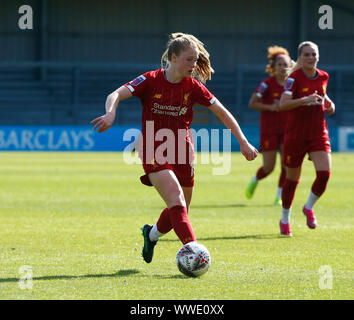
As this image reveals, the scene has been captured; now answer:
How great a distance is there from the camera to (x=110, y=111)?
19.5 ft

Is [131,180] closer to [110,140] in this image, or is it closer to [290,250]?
[290,250]

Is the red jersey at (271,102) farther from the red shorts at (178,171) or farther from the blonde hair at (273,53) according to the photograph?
the red shorts at (178,171)

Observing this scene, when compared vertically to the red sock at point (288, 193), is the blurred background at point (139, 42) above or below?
above

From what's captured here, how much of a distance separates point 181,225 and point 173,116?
982 millimetres

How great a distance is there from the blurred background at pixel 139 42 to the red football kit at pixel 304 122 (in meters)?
27.0

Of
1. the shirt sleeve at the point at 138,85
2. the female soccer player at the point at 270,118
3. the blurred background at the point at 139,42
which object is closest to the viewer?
the shirt sleeve at the point at 138,85

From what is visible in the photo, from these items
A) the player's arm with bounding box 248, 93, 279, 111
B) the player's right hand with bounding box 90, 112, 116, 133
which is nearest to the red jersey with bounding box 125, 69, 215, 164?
the player's right hand with bounding box 90, 112, 116, 133

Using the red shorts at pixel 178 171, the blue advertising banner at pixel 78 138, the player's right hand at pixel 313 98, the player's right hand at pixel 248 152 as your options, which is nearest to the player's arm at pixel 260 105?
the player's right hand at pixel 313 98

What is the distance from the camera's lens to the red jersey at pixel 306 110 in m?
8.98

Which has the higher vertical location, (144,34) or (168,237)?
(144,34)

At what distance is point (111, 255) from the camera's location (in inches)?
295

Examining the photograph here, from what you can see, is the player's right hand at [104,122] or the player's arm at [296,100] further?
the player's arm at [296,100]

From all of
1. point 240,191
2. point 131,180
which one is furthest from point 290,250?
point 131,180
